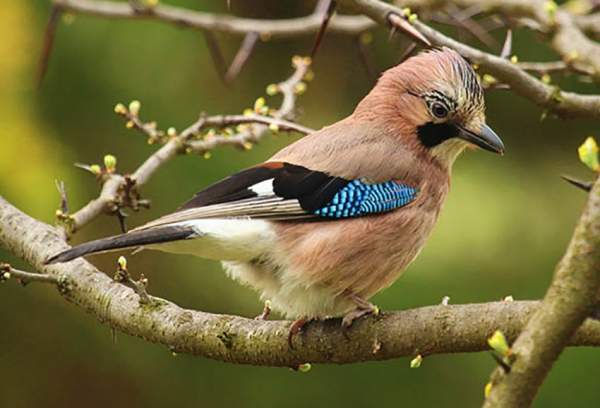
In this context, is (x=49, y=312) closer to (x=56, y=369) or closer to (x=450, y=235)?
(x=56, y=369)

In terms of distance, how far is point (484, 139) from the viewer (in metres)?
4.15

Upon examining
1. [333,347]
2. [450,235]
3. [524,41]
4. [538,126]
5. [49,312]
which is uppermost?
[524,41]

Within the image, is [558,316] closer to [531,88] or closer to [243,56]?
[531,88]

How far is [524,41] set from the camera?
22.4ft

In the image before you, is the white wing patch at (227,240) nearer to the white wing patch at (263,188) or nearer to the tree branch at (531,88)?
the white wing patch at (263,188)

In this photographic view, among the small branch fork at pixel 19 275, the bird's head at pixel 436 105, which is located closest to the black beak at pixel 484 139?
the bird's head at pixel 436 105

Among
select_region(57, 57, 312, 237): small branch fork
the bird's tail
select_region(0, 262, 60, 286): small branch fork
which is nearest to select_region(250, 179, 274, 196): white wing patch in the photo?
select_region(57, 57, 312, 237): small branch fork

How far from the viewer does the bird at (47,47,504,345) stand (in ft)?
12.5

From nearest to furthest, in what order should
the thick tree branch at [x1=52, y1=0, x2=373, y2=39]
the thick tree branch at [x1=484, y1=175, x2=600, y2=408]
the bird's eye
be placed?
the thick tree branch at [x1=484, y1=175, x2=600, y2=408] → the bird's eye → the thick tree branch at [x1=52, y1=0, x2=373, y2=39]

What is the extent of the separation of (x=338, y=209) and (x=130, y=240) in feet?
2.95

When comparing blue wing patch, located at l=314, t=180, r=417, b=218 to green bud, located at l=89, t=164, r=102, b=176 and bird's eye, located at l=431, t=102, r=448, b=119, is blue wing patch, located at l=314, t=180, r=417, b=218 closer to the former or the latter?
bird's eye, located at l=431, t=102, r=448, b=119

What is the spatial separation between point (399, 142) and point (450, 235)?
4.85ft

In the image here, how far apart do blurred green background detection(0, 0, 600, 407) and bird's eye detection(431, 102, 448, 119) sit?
1455 millimetres

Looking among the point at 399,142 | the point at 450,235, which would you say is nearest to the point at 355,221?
the point at 399,142
